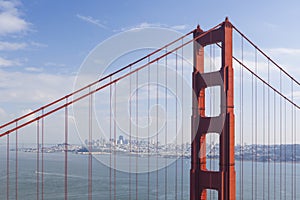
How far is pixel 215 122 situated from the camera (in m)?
6.25

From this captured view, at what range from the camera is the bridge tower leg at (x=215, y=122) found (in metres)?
6.05

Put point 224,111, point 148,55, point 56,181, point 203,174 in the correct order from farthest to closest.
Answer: point 56,181, point 148,55, point 203,174, point 224,111

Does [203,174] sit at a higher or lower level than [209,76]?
lower

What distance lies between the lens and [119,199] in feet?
73.0

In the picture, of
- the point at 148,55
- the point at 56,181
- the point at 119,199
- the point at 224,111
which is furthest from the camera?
the point at 56,181

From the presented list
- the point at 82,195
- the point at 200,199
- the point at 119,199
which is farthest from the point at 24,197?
the point at 200,199

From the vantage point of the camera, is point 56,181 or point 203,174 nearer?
point 203,174

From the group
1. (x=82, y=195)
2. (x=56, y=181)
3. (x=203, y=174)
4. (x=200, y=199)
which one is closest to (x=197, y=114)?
(x=203, y=174)

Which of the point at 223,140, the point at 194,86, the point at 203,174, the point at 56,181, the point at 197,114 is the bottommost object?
the point at 56,181

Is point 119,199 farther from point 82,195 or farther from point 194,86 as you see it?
point 194,86

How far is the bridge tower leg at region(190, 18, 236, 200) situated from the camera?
6.05m

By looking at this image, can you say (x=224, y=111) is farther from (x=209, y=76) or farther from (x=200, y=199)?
(x=200, y=199)

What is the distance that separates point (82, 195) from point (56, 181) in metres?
7.36

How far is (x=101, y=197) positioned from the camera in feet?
75.3
